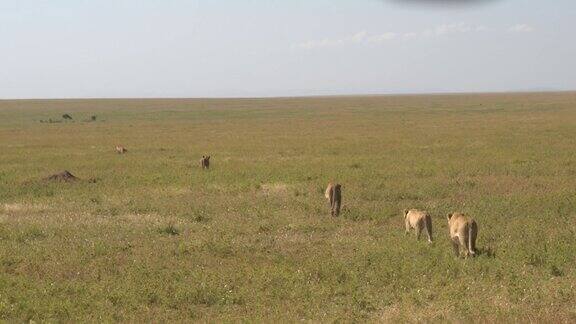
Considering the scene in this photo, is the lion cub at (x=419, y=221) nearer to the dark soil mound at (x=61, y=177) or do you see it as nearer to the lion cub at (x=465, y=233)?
the lion cub at (x=465, y=233)

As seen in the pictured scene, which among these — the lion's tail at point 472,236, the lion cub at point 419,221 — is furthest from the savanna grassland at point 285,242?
the lion cub at point 419,221

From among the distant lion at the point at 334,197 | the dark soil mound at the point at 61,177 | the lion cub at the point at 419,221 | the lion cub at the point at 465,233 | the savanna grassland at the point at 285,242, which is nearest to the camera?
the savanna grassland at the point at 285,242

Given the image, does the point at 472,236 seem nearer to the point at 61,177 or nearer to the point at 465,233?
the point at 465,233

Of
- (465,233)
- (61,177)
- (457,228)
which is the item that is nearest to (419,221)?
(457,228)

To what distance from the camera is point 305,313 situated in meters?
8.13

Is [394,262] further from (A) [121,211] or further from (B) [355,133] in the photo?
(B) [355,133]

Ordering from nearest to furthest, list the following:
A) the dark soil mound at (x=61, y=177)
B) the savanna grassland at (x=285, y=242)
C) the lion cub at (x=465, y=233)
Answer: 1. the savanna grassland at (x=285, y=242)
2. the lion cub at (x=465, y=233)
3. the dark soil mound at (x=61, y=177)

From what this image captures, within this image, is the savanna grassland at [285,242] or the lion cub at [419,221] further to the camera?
the lion cub at [419,221]

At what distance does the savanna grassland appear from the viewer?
8414mm

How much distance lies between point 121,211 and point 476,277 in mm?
9101

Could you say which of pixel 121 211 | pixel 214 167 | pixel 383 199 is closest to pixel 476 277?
pixel 383 199

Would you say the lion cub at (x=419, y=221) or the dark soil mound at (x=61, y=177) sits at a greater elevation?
the lion cub at (x=419, y=221)

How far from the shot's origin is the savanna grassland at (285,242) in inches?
331

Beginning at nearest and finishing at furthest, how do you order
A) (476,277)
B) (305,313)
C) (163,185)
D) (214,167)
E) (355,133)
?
(305,313), (476,277), (163,185), (214,167), (355,133)
